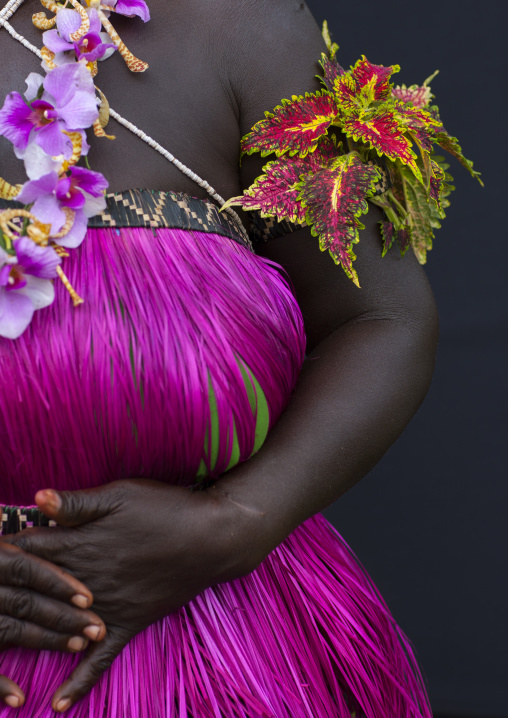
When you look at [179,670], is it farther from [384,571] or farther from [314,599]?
[384,571]

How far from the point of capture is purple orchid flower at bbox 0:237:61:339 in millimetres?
663

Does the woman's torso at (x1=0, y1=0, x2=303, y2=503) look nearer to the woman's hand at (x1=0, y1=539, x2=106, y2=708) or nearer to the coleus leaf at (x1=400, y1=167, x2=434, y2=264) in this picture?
the woman's hand at (x1=0, y1=539, x2=106, y2=708)

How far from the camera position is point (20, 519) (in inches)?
28.4

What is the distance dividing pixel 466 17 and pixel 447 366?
0.83 metres

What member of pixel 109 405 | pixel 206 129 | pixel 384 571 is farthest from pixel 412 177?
pixel 384 571

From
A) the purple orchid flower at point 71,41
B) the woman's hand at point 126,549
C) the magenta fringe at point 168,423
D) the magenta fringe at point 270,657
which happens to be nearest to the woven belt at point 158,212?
the magenta fringe at point 168,423

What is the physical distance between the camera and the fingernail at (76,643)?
680mm

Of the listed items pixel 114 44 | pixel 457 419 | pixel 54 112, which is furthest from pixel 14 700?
pixel 457 419

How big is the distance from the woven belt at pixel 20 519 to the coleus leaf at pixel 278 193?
35cm

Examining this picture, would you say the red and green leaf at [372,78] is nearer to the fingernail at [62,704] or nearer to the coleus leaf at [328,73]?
the coleus leaf at [328,73]

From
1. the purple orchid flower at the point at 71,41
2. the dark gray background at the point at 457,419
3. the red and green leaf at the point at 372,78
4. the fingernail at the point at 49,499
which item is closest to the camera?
the fingernail at the point at 49,499

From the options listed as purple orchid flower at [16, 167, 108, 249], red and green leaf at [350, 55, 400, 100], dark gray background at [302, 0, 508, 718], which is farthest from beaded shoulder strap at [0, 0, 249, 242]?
dark gray background at [302, 0, 508, 718]

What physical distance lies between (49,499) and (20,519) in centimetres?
9

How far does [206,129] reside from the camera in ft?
2.69
